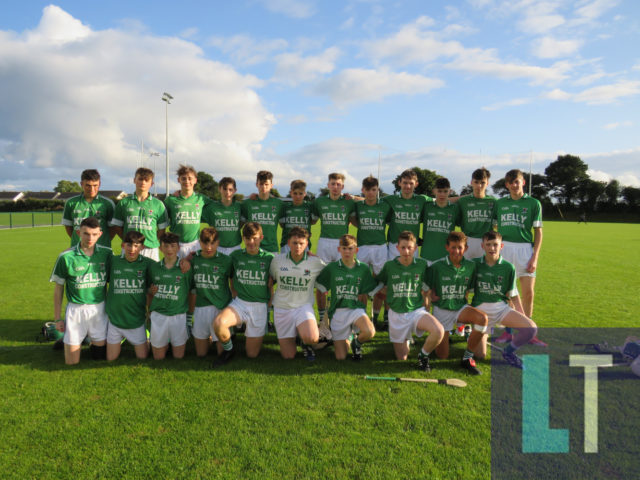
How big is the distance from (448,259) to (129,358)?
4.03 metres

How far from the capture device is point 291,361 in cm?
454

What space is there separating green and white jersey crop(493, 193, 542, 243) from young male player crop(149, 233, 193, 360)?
4.35 meters

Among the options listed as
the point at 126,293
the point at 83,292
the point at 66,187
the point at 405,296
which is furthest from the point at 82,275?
the point at 66,187

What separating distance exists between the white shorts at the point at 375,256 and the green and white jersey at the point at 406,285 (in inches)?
41.3

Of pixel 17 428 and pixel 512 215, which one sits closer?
pixel 17 428

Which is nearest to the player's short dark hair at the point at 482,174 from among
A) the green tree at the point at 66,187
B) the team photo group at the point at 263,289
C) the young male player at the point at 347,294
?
the team photo group at the point at 263,289

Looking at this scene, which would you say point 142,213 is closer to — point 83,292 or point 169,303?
point 83,292

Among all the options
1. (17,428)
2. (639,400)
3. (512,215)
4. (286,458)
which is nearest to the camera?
(286,458)

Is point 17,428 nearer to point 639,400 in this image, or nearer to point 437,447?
point 437,447

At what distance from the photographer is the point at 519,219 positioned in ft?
17.8

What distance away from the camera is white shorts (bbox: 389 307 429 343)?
4.50 meters

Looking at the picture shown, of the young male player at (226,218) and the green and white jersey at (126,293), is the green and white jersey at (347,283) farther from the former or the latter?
the green and white jersey at (126,293)

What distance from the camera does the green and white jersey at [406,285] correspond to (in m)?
4.61

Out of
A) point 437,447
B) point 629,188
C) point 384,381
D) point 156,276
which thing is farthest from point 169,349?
point 629,188
